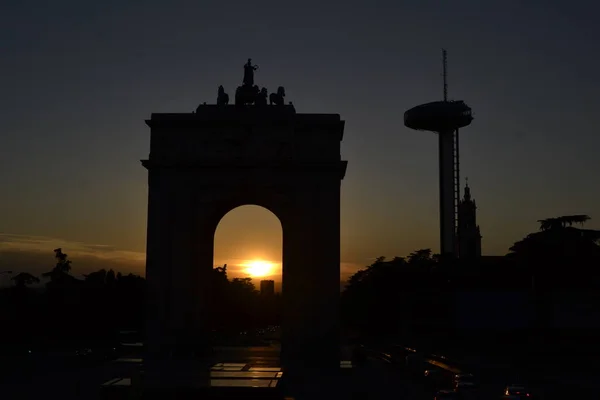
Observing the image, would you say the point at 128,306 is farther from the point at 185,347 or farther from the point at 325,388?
the point at 325,388

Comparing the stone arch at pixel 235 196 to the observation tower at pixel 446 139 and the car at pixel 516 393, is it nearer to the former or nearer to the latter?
the car at pixel 516 393

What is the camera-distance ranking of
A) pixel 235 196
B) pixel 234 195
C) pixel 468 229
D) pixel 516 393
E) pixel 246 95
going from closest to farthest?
pixel 516 393, pixel 234 195, pixel 235 196, pixel 246 95, pixel 468 229

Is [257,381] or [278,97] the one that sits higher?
[278,97]

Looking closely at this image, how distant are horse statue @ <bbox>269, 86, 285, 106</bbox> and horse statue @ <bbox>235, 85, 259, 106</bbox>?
976 millimetres

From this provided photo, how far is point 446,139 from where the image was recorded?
466ft

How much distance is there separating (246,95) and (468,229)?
4035 inches

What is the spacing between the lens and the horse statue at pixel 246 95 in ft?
141

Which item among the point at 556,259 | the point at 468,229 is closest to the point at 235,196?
the point at 556,259

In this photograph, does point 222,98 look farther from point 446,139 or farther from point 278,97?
point 446,139

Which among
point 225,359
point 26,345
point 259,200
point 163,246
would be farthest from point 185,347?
point 26,345

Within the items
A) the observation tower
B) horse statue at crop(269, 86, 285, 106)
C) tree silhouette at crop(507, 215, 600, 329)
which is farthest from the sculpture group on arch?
the observation tower

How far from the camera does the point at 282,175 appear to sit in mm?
41812

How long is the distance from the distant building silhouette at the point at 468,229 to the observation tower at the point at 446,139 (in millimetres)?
2041

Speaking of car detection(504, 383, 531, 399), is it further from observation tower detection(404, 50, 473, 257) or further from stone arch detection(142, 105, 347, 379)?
observation tower detection(404, 50, 473, 257)
